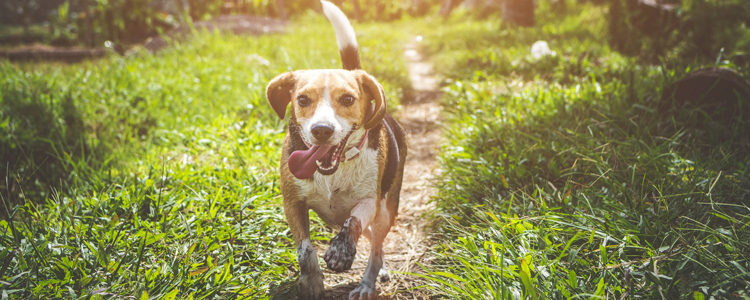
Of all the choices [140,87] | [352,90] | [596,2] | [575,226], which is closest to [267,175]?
[352,90]

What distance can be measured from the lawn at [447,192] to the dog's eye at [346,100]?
90 centimetres

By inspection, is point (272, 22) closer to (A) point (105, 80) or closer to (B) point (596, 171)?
(A) point (105, 80)

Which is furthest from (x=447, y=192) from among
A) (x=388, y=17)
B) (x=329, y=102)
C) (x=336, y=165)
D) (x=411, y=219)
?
(x=388, y=17)

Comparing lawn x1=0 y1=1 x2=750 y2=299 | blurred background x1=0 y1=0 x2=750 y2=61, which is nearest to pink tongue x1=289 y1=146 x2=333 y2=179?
lawn x1=0 y1=1 x2=750 y2=299

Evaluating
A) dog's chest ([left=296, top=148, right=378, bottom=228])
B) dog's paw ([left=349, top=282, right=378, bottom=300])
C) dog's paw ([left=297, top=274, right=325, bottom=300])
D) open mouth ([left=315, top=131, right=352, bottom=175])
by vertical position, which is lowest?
dog's paw ([left=349, top=282, right=378, bottom=300])

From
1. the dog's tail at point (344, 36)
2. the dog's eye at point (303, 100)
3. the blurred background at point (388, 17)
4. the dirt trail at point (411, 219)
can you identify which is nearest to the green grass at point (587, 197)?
the dirt trail at point (411, 219)

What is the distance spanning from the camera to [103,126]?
4.52 m

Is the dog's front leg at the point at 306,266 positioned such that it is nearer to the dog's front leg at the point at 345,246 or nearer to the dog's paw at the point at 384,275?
the dog's front leg at the point at 345,246

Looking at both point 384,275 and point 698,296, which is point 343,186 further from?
point 698,296

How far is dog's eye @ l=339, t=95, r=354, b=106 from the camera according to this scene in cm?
204

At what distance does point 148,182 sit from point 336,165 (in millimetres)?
1499

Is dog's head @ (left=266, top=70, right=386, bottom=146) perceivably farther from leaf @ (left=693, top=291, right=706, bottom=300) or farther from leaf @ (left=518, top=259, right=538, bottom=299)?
leaf @ (left=693, top=291, right=706, bottom=300)

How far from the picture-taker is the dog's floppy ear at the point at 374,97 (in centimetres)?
210

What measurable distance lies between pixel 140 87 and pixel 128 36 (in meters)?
11.9
